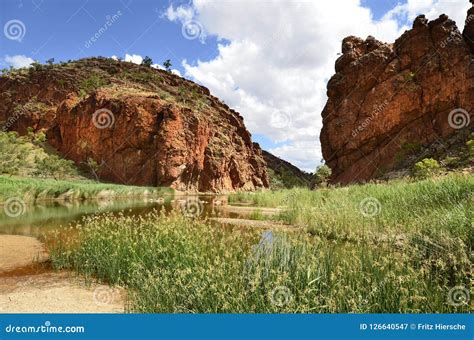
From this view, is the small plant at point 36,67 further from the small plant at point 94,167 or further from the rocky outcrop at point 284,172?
the rocky outcrop at point 284,172

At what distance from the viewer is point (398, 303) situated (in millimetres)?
5297

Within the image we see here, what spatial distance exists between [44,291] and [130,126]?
63.1 meters

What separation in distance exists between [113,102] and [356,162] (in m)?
45.1

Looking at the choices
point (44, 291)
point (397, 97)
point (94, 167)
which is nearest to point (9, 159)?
point (94, 167)

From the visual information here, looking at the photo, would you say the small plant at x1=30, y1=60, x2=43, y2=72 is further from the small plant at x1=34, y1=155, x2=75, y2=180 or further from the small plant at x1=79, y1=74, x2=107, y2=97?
the small plant at x1=34, y1=155, x2=75, y2=180

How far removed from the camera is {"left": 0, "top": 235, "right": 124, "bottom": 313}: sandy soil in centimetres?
650

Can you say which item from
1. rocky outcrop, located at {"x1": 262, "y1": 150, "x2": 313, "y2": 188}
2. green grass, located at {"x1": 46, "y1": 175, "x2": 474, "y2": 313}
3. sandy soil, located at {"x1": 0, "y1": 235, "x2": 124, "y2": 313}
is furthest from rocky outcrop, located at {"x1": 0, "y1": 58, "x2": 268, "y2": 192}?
sandy soil, located at {"x1": 0, "y1": 235, "x2": 124, "y2": 313}

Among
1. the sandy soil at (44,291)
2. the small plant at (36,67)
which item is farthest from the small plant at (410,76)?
the small plant at (36,67)

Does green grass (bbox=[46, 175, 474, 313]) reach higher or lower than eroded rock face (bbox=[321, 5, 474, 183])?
lower

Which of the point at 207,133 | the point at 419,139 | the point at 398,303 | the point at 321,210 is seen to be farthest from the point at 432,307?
the point at 207,133

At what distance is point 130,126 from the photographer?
222 feet

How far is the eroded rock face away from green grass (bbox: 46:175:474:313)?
44.5 m

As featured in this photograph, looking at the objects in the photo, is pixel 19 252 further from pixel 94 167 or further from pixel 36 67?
pixel 36 67

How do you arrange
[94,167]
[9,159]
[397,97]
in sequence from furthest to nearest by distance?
[94,167] < [397,97] < [9,159]
